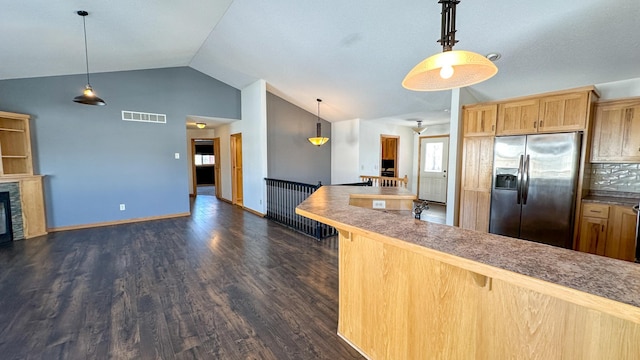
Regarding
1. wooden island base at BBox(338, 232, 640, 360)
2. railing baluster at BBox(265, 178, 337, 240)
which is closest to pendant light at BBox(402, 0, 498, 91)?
wooden island base at BBox(338, 232, 640, 360)

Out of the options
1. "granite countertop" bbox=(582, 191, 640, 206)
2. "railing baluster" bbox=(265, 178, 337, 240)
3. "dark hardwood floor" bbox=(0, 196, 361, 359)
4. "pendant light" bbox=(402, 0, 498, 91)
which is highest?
"pendant light" bbox=(402, 0, 498, 91)

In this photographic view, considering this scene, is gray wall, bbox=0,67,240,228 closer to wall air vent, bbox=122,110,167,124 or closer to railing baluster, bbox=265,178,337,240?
wall air vent, bbox=122,110,167,124

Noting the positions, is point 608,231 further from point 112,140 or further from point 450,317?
point 112,140

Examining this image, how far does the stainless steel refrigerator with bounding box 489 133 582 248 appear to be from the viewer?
3396 mm

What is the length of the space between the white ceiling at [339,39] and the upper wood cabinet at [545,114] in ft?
0.79

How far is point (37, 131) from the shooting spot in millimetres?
4539

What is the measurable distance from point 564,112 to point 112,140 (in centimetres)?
733

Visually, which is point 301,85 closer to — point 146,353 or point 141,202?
point 141,202

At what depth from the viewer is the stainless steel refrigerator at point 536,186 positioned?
11.1ft

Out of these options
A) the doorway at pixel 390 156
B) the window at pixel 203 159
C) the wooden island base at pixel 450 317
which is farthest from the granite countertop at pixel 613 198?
the window at pixel 203 159

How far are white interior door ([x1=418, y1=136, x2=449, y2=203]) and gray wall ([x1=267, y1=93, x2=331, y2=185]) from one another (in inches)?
109

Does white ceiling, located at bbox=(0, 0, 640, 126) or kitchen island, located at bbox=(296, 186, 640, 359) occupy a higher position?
white ceiling, located at bbox=(0, 0, 640, 126)

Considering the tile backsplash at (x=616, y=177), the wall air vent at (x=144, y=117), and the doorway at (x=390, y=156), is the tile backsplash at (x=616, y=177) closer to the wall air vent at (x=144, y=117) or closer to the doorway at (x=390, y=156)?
the doorway at (x=390, y=156)

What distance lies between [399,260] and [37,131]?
6.15 m
